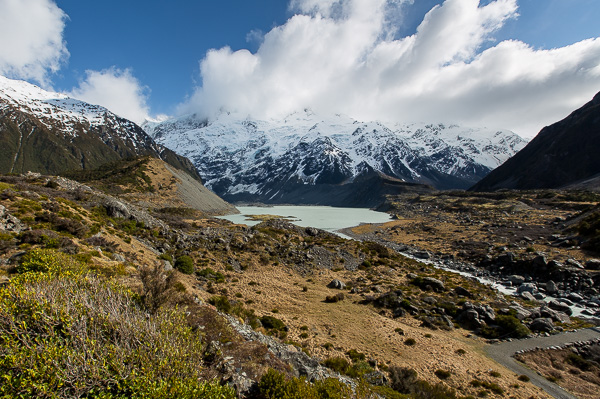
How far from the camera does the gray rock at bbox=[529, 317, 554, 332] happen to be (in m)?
20.7

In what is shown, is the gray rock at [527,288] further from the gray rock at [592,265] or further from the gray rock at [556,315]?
the gray rock at [592,265]

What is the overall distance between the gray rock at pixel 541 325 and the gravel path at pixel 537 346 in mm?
684

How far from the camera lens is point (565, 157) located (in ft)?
553

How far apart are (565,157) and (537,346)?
21476 centimetres

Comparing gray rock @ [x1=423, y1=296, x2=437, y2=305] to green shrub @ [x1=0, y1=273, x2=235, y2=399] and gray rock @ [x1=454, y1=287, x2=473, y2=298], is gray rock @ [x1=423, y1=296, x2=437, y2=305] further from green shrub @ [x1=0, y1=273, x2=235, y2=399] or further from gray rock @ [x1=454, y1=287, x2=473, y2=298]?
green shrub @ [x1=0, y1=273, x2=235, y2=399]

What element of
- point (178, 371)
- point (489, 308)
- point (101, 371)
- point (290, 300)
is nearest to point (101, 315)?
point (101, 371)

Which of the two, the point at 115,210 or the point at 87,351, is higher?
the point at 115,210

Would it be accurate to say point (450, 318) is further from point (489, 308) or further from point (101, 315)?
point (101, 315)

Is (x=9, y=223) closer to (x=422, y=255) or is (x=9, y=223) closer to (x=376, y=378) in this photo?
(x=376, y=378)

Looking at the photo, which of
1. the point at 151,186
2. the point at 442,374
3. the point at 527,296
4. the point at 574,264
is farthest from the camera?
the point at 151,186

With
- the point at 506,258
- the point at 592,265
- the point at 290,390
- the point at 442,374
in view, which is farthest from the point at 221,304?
the point at 592,265

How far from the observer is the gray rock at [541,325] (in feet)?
68.0

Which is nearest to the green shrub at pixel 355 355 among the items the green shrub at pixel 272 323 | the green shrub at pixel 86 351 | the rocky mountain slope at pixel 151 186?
the green shrub at pixel 272 323

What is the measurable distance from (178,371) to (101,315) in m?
2.62
